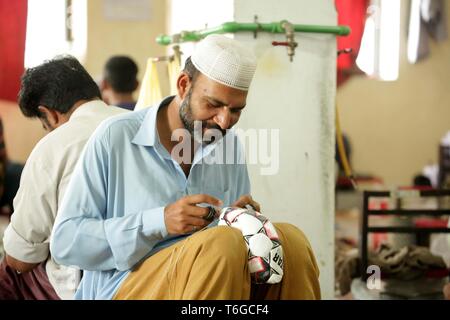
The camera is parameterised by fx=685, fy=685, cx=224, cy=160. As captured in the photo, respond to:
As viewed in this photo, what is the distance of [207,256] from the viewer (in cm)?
158

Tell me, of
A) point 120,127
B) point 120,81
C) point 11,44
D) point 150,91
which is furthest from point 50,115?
point 11,44

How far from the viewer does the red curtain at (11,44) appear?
4.37m

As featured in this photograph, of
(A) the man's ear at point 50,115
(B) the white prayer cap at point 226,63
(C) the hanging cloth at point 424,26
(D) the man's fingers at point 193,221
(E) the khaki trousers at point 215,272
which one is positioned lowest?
(E) the khaki trousers at point 215,272

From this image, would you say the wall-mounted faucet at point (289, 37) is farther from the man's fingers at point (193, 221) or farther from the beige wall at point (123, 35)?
the beige wall at point (123, 35)

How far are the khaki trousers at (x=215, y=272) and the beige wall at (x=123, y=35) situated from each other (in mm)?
4649

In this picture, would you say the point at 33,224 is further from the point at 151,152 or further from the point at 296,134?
the point at 296,134

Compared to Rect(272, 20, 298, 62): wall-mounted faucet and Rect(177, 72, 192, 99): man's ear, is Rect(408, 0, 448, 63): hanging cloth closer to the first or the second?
Rect(272, 20, 298, 62): wall-mounted faucet

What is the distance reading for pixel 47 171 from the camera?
7.18ft

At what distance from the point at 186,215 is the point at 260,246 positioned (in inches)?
7.8

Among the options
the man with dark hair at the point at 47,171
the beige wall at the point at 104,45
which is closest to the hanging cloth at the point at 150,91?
the man with dark hair at the point at 47,171

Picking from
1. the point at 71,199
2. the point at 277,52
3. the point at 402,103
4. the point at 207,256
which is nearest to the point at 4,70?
the point at 277,52

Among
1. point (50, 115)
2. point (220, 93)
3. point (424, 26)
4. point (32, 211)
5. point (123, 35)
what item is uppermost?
point (424, 26)

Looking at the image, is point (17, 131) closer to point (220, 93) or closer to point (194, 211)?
point (220, 93)

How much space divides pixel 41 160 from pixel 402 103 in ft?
18.4
